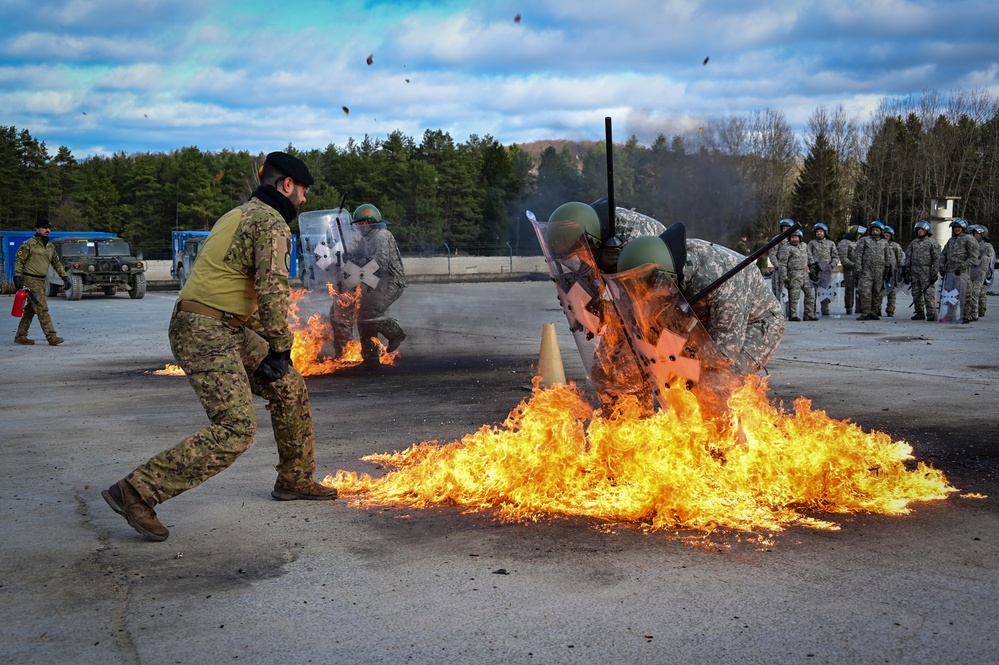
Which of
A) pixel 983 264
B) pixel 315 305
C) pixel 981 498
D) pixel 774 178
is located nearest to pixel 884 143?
pixel 774 178

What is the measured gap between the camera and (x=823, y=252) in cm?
2033

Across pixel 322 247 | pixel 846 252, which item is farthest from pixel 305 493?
pixel 846 252

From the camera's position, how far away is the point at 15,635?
11.5ft

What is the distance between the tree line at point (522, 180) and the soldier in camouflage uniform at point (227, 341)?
25757mm

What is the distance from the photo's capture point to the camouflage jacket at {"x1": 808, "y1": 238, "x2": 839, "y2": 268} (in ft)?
66.3

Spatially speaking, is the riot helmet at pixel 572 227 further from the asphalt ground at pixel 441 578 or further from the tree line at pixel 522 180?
the tree line at pixel 522 180

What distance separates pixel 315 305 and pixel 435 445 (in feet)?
18.3

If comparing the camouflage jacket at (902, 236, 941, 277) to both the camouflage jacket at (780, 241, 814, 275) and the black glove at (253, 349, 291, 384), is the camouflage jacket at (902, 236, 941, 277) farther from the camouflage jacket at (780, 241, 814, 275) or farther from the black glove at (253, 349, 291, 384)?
the black glove at (253, 349, 291, 384)

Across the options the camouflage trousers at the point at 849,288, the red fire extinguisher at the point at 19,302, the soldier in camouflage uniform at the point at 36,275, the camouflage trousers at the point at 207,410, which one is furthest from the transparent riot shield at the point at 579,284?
the camouflage trousers at the point at 849,288

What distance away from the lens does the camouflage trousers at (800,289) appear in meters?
19.3

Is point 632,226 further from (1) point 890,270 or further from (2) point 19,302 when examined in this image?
(1) point 890,270

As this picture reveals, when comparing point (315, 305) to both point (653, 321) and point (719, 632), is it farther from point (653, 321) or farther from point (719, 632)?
point (719, 632)

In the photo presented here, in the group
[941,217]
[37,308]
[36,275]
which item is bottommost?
[37,308]

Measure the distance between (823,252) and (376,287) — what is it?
A: 12.4m
